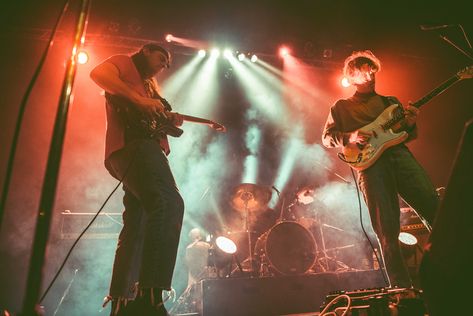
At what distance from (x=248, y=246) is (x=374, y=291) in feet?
13.5

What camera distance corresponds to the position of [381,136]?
3182 mm

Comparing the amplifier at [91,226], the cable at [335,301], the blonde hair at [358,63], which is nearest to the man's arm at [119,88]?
the cable at [335,301]

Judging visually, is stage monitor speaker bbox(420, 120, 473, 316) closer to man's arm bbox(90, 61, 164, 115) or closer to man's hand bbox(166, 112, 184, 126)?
man's arm bbox(90, 61, 164, 115)

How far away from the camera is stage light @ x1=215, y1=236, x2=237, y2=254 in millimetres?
5428

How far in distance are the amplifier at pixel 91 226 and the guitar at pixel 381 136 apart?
201 inches

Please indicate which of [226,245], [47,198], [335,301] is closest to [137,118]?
[47,198]

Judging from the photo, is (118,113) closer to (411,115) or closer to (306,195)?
(411,115)

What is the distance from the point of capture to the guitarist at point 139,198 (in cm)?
205

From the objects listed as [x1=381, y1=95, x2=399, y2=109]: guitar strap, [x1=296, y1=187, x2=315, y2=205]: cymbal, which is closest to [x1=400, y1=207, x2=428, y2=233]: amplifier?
[x1=296, y1=187, x2=315, y2=205]: cymbal

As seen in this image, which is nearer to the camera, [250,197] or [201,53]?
[250,197]

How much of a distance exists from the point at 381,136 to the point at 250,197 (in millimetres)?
3884

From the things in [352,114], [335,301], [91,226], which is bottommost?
[335,301]

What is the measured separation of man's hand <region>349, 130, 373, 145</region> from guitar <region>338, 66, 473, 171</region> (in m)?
0.03

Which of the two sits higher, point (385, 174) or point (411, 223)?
point (411, 223)
